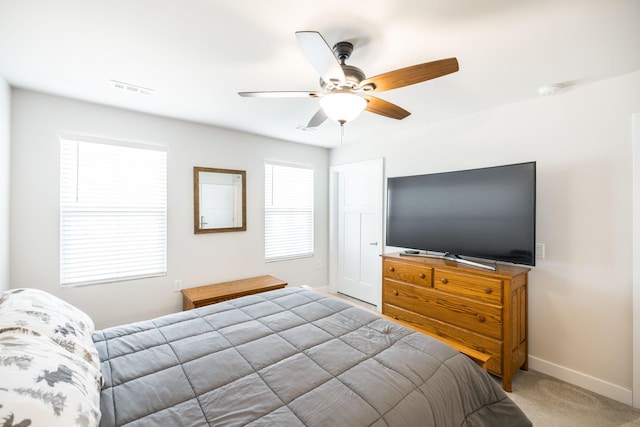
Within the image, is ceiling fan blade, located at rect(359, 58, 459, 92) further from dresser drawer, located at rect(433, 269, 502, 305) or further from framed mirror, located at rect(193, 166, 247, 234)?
framed mirror, located at rect(193, 166, 247, 234)

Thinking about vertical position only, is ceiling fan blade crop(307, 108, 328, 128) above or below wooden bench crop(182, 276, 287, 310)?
above

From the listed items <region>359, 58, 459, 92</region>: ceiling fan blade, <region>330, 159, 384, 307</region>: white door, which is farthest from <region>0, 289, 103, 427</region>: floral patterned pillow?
<region>330, 159, 384, 307</region>: white door

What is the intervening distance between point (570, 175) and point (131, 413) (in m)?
3.29

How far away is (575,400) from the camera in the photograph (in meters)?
2.12

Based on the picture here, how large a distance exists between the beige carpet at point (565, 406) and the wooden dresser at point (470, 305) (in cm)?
15

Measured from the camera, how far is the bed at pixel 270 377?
3.28 ft

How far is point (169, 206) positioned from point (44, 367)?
2.50 meters

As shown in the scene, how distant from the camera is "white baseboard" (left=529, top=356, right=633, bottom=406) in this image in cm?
208

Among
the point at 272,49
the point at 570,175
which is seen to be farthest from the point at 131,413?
the point at 570,175

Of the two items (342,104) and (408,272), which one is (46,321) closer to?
(342,104)

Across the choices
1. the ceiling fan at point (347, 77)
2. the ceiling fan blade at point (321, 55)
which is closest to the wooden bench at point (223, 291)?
the ceiling fan at point (347, 77)

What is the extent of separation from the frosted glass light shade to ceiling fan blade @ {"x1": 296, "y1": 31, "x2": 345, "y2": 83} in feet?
0.30

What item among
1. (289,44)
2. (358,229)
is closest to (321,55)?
(289,44)

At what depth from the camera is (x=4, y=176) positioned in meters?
2.28
